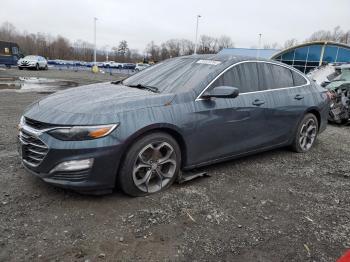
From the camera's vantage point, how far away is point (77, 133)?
10.3 feet

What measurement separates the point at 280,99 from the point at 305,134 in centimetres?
118

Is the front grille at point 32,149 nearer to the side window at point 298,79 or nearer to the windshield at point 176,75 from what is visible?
the windshield at point 176,75

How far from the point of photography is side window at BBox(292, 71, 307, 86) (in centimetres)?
544

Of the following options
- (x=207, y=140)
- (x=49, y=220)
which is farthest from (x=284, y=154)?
(x=49, y=220)

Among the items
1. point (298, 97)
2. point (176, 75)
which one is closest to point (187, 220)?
point (176, 75)

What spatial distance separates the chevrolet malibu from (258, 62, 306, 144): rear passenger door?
0.05 ft

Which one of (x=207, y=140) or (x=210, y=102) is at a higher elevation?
(x=210, y=102)

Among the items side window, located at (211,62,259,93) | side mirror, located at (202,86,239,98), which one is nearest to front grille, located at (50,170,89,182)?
side mirror, located at (202,86,239,98)

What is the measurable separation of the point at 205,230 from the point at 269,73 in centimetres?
281

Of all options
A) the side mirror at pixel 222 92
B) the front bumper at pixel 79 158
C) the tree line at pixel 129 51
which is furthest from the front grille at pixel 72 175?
the tree line at pixel 129 51

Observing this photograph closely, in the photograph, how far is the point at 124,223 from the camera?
10.2ft

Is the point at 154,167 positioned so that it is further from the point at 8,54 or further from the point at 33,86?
the point at 8,54

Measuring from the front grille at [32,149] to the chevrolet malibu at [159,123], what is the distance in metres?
0.01

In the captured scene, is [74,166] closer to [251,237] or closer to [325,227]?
[251,237]
